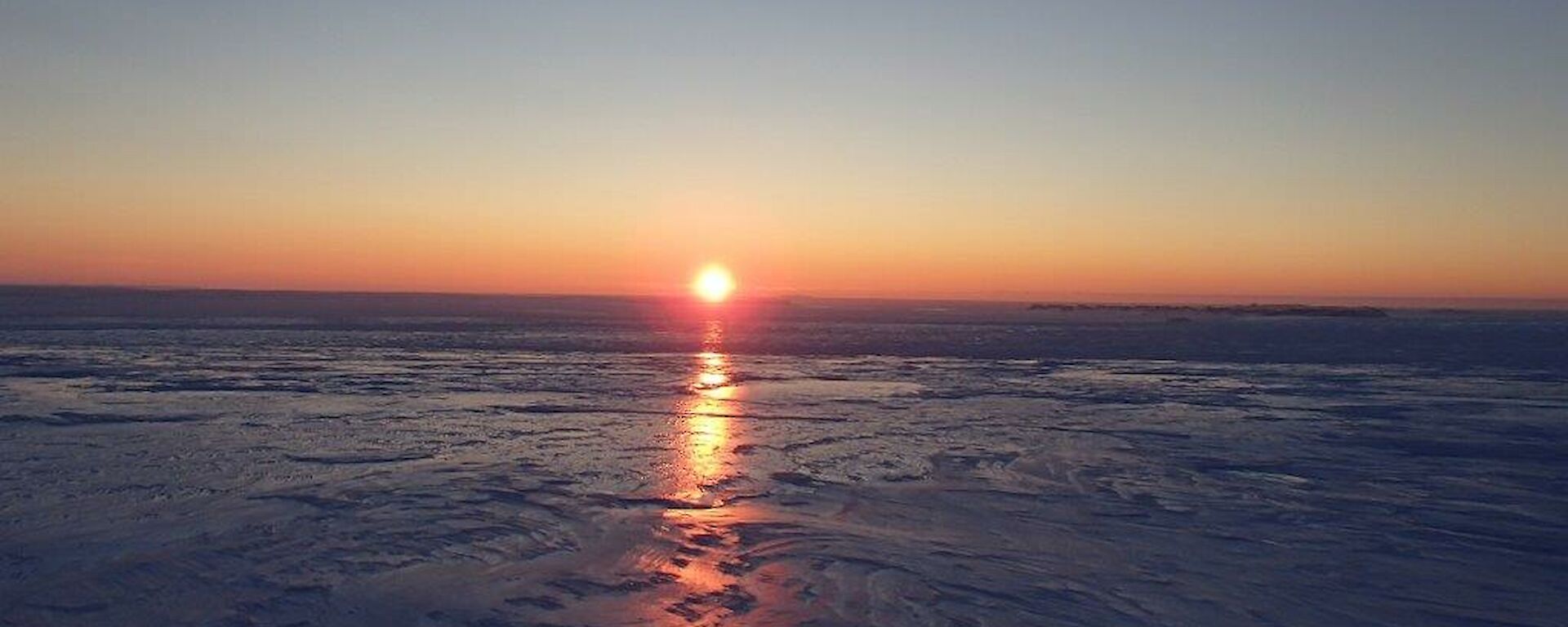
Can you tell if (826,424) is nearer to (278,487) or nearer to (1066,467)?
(1066,467)

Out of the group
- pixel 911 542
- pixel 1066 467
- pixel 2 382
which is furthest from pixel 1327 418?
pixel 2 382

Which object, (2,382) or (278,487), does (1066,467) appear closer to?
(278,487)

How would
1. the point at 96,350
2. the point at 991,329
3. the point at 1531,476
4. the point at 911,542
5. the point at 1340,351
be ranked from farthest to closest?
the point at 991,329
the point at 1340,351
the point at 96,350
the point at 1531,476
the point at 911,542

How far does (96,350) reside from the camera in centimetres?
2381

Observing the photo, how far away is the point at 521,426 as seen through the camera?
12758 millimetres

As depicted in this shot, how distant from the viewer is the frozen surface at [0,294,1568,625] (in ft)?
20.3

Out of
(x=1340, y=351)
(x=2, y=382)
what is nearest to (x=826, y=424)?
(x=2, y=382)

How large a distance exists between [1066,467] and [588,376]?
35.3 ft

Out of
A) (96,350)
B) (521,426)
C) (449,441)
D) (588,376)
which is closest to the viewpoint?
(449,441)

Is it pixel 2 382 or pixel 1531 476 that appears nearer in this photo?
pixel 1531 476

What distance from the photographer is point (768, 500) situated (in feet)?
28.9

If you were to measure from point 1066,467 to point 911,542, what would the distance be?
3518mm

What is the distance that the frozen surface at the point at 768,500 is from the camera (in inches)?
243

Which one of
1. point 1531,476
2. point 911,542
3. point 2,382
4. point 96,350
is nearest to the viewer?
point 911,542
